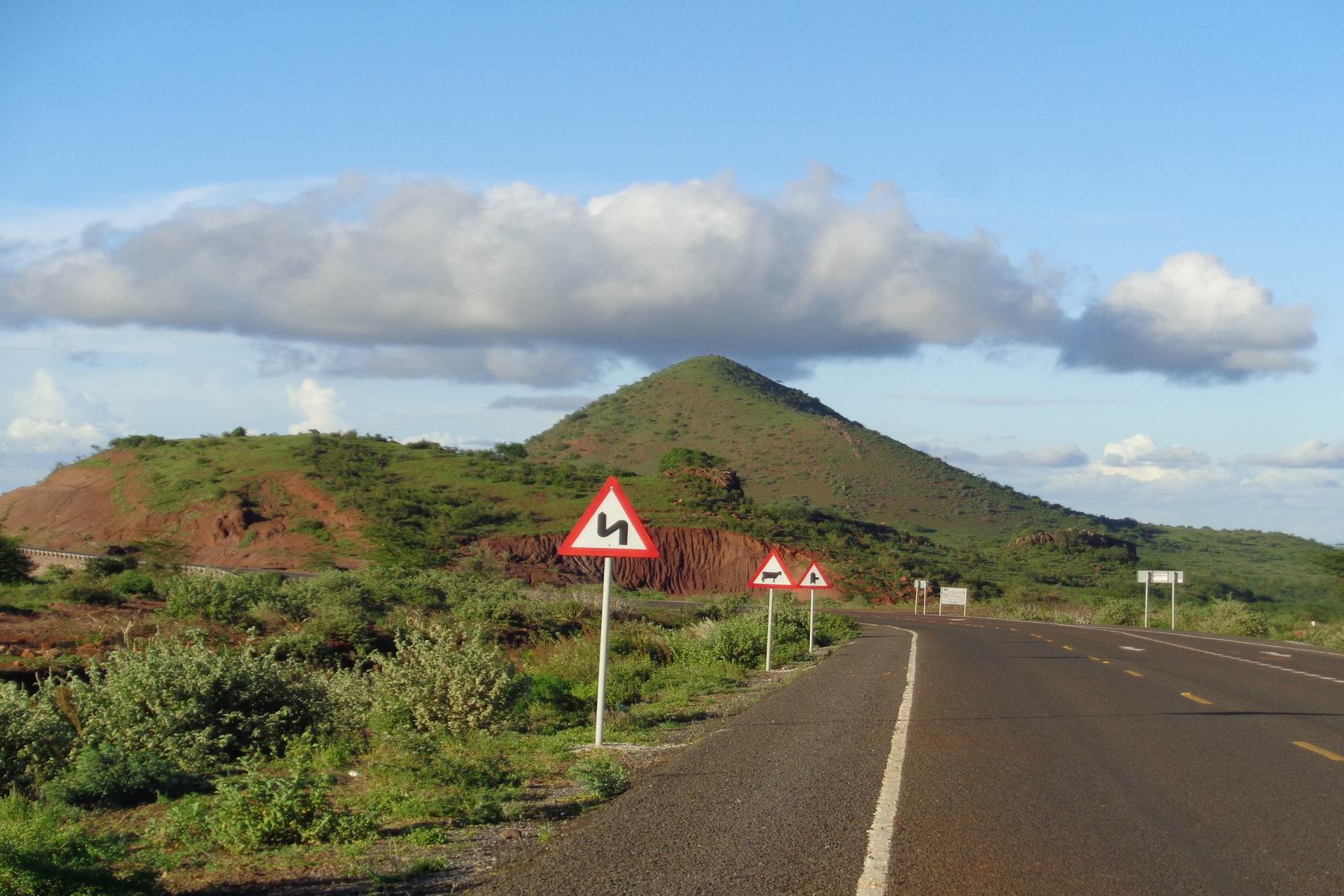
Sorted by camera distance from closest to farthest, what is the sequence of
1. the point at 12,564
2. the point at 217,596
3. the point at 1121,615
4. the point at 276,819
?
the point at 276,819
the point at 217,596
the point at 12,564
the point at 1121,615

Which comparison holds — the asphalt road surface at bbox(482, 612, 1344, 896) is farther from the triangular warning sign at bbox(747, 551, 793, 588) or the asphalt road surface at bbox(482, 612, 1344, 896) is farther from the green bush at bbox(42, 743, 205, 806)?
the green bush at bbox(42, 743, 205, 806)

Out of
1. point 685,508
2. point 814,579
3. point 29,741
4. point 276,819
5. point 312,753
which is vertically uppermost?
point 685,508

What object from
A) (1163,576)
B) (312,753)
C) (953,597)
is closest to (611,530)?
(312,753)

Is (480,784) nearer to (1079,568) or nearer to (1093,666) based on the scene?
(1093,666)

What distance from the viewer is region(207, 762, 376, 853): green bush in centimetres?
684

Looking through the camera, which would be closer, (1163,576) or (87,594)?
(87,594)

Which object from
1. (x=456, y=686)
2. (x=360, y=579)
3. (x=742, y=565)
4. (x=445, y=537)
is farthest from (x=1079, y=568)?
(x=456, y=686)

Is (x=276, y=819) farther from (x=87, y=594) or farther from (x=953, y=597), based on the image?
(x=953, y=597)

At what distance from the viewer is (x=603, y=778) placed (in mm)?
8422

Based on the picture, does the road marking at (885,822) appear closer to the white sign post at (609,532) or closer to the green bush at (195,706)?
the white sign post at (609,532)

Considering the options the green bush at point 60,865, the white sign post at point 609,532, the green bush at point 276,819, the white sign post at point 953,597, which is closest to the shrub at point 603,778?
the green bush at point 276,819

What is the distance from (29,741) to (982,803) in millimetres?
8151

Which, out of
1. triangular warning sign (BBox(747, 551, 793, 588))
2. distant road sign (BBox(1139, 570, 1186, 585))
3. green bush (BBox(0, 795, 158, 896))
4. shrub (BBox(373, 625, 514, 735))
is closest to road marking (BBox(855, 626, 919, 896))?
green bush (BBox(0, 795, 158, 896))

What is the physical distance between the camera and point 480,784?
848cm
